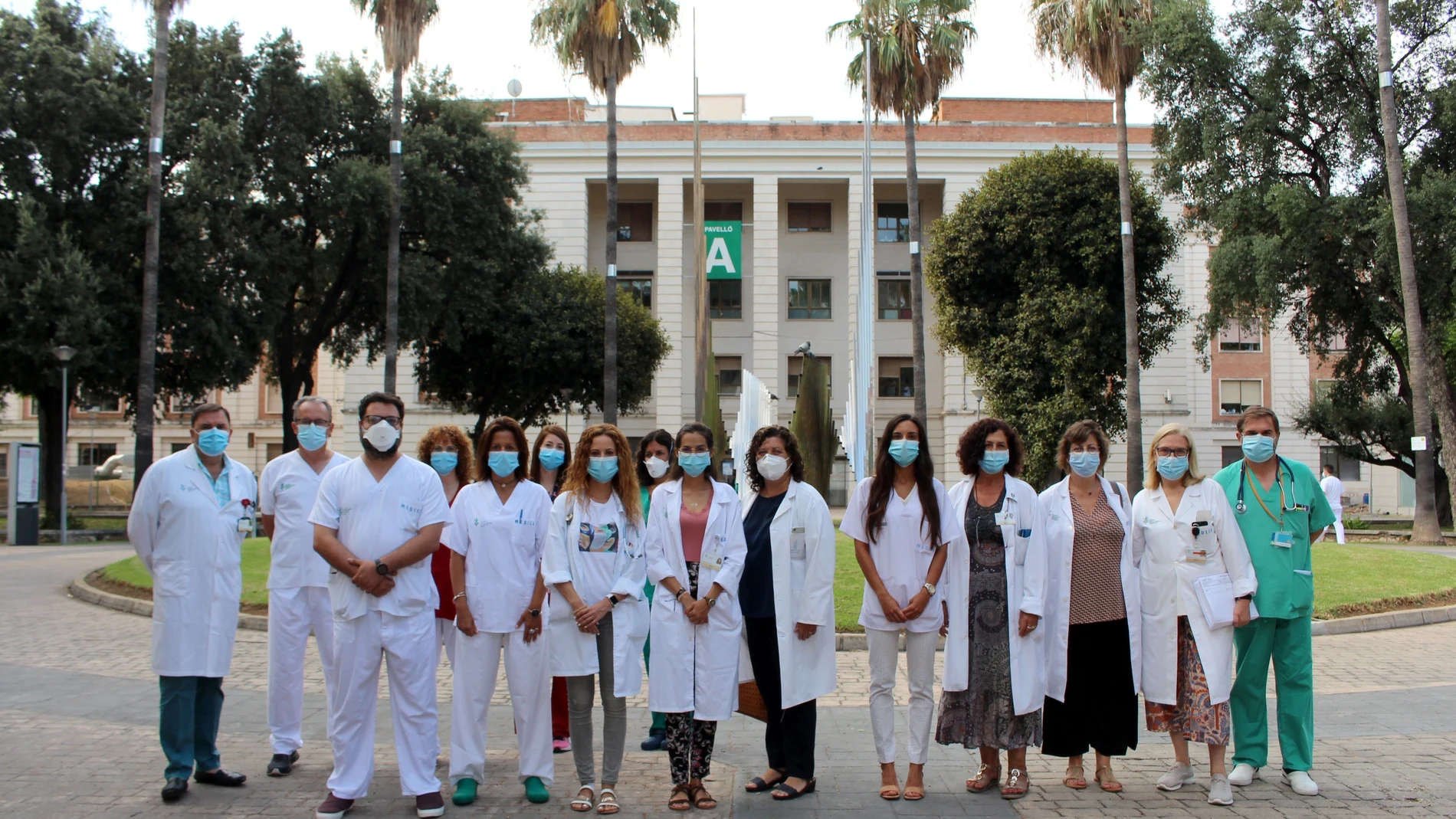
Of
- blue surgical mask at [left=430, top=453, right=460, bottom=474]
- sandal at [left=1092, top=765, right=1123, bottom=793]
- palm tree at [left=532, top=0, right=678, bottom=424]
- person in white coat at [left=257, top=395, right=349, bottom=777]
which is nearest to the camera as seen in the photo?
sandal at [left=1092, top=765, right=1123, bottom=793]

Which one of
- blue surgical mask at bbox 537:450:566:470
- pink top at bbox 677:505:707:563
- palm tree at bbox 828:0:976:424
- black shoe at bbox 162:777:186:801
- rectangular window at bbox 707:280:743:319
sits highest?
palm tree at bbox 828:0:976:424

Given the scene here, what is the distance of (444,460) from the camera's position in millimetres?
7137

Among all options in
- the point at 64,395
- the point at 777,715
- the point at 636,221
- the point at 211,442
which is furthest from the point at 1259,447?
the point at 636,221

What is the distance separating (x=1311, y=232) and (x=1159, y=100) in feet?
17.0

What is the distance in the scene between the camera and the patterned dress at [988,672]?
6.00m

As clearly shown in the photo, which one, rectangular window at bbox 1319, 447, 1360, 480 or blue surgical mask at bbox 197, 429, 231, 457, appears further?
rectangular window at bbox 1319, 447, 1360, 480

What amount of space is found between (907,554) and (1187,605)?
161cm

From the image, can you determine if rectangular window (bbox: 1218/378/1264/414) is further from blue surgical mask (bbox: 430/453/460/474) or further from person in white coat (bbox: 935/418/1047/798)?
blue surgical mask (bbox: 430/453/460/474)

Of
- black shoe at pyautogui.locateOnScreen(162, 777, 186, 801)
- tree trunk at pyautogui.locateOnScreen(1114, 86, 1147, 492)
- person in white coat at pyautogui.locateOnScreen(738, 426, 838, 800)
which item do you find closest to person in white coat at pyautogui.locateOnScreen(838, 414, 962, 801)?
person in white coat at pyautogui.locateOnScreen(738, 426, 838, 800)

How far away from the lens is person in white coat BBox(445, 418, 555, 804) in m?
5.90

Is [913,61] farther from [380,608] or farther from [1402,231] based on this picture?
[380,608]

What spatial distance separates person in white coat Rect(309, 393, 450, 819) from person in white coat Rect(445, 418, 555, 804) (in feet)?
0.58

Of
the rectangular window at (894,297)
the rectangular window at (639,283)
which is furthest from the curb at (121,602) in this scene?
the rectangular window at (894,297)

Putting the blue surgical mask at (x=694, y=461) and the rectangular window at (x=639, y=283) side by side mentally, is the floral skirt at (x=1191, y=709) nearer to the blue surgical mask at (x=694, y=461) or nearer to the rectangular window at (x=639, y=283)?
the blue surgical mask at (x=694, y=461)
